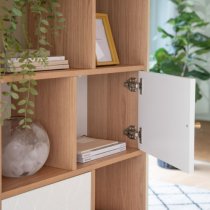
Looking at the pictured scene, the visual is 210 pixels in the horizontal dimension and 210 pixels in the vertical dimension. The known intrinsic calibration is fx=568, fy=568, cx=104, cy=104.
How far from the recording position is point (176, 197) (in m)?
3.29

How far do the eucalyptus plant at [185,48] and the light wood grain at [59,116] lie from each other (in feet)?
7.96

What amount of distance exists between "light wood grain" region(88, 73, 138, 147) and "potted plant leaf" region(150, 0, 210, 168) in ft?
6.73

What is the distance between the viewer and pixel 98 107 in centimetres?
210

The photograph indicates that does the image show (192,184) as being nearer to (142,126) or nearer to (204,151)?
(204,151)

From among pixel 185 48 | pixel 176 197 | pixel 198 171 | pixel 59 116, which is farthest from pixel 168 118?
pixel 185 48

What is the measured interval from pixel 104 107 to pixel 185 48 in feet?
7.49

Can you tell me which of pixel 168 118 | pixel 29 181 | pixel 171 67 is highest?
pixel 171 67

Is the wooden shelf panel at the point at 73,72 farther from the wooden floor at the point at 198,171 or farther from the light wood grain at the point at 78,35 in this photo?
the wooden floor at the point at 198,171

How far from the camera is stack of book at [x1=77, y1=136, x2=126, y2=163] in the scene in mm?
1825

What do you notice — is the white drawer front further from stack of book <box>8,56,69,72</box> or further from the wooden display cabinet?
stack of book <box>8,56,69,72</box>

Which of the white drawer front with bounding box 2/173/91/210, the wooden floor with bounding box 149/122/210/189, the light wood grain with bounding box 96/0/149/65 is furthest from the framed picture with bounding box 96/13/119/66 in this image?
the wooden floor with bounding box 149/122/210/189

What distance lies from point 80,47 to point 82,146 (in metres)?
0.36

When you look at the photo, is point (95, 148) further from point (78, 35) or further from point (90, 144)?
point (78, 35)

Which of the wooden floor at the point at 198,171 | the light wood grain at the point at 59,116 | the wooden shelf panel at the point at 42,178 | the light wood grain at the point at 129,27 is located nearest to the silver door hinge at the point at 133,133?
the wooden shelf panel at the point at 42,178
